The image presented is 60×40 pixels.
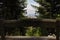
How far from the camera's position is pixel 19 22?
3432mm

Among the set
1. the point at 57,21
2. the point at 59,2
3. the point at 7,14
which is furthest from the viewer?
the point at 59,2

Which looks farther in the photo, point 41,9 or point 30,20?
point 41,9

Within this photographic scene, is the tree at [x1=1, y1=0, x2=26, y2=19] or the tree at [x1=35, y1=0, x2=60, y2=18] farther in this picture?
the tree at [x1=35, y1=0, x2=60, y2=18]

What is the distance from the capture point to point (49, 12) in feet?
42.6

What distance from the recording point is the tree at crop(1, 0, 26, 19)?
39.7 ft

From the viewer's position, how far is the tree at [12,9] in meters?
12.1

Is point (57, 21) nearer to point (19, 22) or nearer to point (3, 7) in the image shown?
point (19, 22)

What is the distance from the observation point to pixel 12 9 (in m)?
12.5

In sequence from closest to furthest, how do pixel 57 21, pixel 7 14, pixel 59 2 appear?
pixel 57 21
pixel 7 14
pixel 59 2

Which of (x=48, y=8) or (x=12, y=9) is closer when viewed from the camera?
(x=12, y=9)

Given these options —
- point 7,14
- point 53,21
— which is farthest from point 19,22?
point 7,14

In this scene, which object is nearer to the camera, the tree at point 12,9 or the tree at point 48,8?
the tree at point 12,9

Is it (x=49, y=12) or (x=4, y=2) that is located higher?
(x=4, y=2)

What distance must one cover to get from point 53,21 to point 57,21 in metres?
0.07
